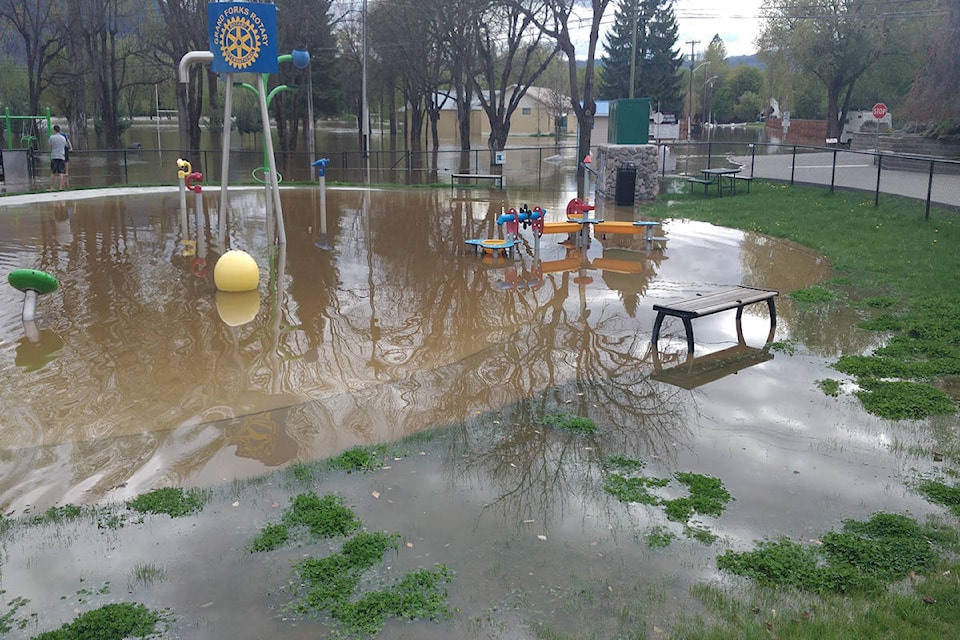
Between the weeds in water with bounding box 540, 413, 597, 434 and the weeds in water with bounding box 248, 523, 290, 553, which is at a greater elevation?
the weeds in water with bounding box 540, 413, 597, 434

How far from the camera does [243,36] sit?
1592cm

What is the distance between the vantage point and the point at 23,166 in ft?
93.6

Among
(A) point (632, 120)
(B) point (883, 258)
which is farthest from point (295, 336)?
(A) point (632, 120)

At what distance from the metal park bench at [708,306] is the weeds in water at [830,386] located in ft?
4.98

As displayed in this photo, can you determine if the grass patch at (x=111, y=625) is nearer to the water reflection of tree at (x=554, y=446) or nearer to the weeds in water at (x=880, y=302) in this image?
the water reflection of tree at (x=554, y=446)

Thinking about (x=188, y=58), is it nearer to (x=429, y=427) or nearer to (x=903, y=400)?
(x=429, y=427)

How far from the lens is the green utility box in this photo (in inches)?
946

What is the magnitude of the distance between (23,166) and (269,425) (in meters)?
25.7

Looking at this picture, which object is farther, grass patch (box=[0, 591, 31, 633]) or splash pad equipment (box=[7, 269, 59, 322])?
splash pad equipment (box=[7, 269, 59, 322])

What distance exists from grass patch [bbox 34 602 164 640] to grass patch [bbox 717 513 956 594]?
3.52 m

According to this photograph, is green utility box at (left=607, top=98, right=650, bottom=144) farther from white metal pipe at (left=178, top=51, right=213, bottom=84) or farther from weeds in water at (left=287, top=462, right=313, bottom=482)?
weeds in water at (left=287, top=462, right=313, bottom=482)

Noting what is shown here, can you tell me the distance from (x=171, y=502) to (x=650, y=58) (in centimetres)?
7810

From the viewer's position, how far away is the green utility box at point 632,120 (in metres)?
24.0

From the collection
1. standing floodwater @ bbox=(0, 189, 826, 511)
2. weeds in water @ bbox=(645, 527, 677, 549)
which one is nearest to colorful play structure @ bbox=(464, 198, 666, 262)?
standing floodwater @ bbox=(0, 189, 826, 511)
